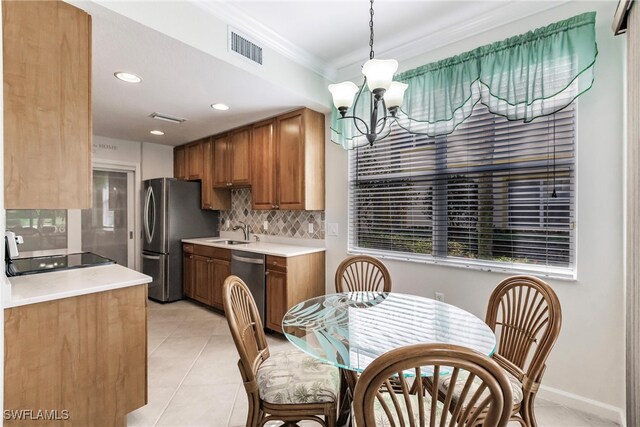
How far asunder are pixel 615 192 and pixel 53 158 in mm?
3234

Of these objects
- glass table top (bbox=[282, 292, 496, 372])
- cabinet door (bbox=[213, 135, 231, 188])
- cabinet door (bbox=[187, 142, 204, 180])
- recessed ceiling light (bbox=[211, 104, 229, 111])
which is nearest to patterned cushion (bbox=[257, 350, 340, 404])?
glass table top (bbox=[282, 292, 496, 372])

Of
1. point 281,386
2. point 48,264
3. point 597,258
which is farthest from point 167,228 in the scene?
point 597,258

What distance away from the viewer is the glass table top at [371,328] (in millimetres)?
1293

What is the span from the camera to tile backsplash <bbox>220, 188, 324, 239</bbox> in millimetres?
3605

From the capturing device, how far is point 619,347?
1835 millimetres

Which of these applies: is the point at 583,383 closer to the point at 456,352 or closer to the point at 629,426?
the point at 629,426

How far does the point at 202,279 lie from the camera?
4.06 m

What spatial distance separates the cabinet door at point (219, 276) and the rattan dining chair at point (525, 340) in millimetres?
2902

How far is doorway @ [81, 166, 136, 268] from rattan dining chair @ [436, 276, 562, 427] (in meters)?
4.98

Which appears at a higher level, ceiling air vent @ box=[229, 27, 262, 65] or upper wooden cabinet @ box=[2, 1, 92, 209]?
ceiling air vent @ box=[229, 27, 262, 65]

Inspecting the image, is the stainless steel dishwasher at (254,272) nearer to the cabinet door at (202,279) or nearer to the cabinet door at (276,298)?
the cabinet door at (276,298)

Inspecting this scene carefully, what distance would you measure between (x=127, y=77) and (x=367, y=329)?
2.70 m

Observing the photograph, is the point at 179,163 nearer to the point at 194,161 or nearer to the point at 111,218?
the point at 194,161

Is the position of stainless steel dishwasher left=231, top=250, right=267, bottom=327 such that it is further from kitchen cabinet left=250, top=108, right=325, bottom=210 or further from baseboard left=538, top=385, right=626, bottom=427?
baseboard left=538, top=385, right=626, bottom=427
